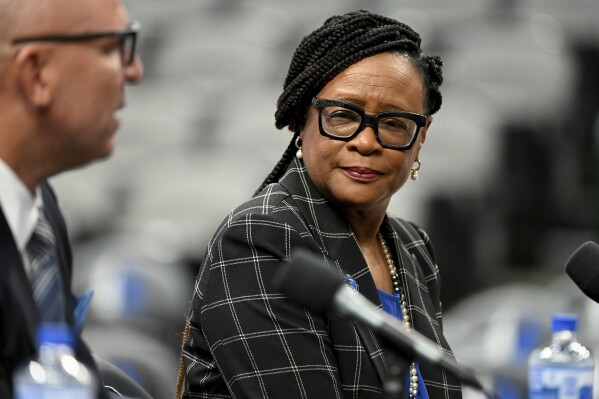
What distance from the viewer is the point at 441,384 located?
2.73 m

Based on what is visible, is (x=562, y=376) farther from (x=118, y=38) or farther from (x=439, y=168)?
(x=439, y=168)

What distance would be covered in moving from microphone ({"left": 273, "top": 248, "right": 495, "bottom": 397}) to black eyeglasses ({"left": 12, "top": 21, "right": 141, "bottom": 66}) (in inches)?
16.9

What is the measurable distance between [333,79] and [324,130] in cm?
11

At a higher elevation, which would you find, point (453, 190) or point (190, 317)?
point (190, 317)

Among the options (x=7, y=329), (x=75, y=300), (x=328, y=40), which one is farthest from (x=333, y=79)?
(x=7, y=329)

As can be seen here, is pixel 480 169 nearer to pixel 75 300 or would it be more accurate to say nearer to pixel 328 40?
pixel 328 40

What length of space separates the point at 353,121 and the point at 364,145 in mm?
57

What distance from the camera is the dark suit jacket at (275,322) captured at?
2488 millimetres

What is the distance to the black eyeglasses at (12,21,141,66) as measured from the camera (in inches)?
74.9

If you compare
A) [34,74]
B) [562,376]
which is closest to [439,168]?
[562,376]

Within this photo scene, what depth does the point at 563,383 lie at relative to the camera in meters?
2.54

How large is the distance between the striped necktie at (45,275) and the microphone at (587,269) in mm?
973

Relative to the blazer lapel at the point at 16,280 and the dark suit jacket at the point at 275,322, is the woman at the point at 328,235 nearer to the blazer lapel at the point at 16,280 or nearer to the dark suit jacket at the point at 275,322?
the dark suit jacket at the point at 275,322

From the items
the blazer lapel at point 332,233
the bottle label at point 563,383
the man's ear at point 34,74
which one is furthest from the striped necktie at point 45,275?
the bottle label at point 563,383
